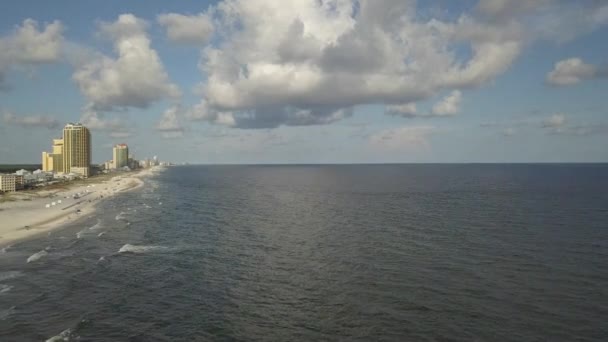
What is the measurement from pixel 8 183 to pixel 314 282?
555ft

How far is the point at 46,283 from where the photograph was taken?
145 ft

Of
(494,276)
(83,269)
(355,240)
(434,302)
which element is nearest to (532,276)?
(494,276)

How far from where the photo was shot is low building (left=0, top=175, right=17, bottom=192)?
159500 millimetres

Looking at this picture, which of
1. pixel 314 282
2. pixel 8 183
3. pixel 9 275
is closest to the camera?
pixel 314 282

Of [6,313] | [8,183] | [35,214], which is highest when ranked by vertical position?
[8,183]

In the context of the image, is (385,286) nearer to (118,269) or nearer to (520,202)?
(118,269)

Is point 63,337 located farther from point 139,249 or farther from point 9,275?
point 139,249

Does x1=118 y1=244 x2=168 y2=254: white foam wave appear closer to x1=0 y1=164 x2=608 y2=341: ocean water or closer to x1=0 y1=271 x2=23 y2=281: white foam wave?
x1=0 y1=164 x2=608 y2=341: ocean water

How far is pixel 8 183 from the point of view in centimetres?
16262

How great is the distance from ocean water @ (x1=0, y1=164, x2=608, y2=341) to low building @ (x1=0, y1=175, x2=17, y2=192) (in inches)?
4158

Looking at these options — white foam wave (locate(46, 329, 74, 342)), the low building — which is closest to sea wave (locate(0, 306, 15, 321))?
white foam wave (locate(46, 329, 74, 342))

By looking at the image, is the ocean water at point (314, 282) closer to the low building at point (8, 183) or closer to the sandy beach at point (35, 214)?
the sandy beach at point (35, 214)

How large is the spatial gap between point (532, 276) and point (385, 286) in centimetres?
1708

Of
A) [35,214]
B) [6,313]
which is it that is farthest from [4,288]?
[35,214]
